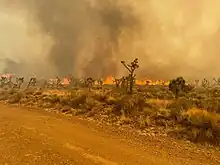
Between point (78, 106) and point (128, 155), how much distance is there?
1439 cm

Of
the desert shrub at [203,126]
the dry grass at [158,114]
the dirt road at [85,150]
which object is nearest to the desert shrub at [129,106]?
the dry grass at [158,114]

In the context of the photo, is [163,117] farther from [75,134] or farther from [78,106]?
[78,106]

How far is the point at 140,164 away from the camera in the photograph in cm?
914

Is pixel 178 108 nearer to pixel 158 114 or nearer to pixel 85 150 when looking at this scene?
pixel 158 114

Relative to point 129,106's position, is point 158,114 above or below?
below

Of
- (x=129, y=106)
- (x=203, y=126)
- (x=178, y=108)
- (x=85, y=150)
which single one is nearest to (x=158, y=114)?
(x=178, y=108)

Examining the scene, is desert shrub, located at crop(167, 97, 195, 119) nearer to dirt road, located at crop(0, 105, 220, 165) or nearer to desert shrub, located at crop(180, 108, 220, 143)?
desert shrub, located at crop(180, 108, 220, 143)

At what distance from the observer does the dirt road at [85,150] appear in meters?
9.42

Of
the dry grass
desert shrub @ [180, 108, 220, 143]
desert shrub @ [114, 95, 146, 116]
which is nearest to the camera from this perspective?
desert shrub @ [180, 108, 220, 143]

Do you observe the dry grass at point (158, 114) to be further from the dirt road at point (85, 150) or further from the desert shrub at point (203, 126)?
the dirt road at point (85, 150)

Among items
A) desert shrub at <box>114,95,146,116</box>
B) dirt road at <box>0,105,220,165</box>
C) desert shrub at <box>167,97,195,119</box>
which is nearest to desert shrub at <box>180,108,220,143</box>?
desert shrub at <box>167,97,195,119</box>

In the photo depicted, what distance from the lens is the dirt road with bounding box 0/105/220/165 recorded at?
30.9 feet

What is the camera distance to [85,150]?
1070cm

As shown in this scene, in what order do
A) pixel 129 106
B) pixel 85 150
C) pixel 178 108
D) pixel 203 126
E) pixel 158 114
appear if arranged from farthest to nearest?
pixel 129 106 → pixel 178 108 → pixel 158 114 → pixel 203 126 → pixel 85 150
